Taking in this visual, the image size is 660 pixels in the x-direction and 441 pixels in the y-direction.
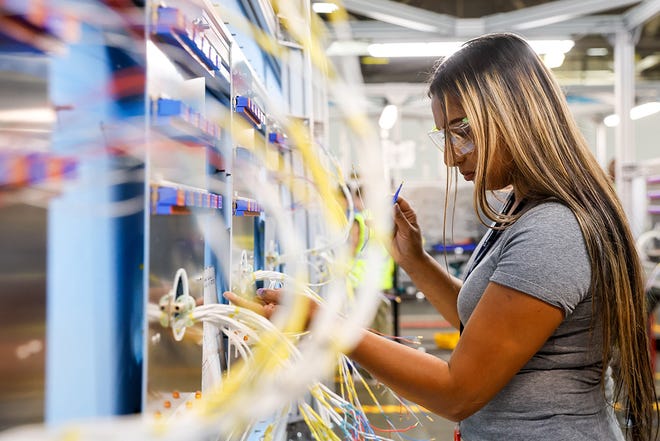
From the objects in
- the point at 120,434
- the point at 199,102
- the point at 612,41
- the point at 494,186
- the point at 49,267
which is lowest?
the point at 120,434

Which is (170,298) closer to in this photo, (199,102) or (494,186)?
(199,102)

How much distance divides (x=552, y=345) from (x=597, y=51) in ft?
22.1

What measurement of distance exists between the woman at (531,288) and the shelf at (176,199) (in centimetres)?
31

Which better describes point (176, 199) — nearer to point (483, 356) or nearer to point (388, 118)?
point (483, 356)

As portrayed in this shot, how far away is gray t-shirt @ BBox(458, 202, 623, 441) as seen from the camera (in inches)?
34.4

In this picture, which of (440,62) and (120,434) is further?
(440,62)

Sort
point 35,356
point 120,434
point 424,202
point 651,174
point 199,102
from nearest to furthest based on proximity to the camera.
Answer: point 120,434 < point 35,356 < point 199,102 < point 651,174 < point 424,202

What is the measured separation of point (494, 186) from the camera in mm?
1045

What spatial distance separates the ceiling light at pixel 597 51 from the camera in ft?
21.5

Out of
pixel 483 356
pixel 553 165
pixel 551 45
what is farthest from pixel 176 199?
pixel 551 45

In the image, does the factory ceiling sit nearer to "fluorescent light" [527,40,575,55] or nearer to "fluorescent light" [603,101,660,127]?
"fluorescent light" [527,40,575,55]

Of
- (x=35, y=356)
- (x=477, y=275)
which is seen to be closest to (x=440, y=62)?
(x=477, y=275)

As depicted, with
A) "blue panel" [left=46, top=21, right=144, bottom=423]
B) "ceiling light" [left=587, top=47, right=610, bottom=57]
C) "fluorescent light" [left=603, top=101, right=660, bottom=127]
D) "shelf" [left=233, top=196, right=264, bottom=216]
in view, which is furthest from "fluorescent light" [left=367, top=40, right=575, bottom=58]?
"fluorescent light" [left=603, top=101, right=660, bottom=127]

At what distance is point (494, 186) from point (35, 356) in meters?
0.79
